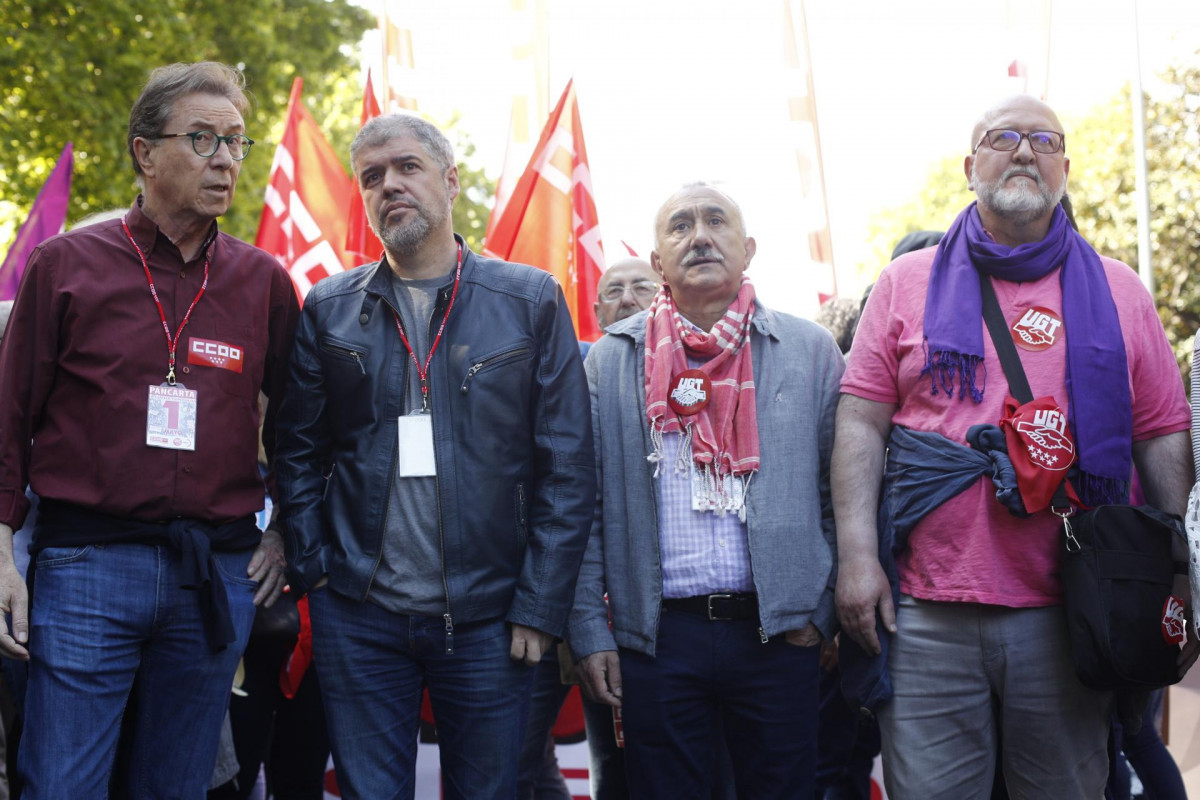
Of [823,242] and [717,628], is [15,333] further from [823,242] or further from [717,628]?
[823,242]

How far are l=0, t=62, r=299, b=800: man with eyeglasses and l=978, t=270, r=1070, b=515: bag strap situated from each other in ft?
6.64

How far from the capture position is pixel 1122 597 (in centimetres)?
299

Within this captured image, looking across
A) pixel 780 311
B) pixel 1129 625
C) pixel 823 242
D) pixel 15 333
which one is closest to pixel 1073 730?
pixel 1129 625

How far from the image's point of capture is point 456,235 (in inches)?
138

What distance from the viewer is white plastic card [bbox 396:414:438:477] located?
315 centimetres

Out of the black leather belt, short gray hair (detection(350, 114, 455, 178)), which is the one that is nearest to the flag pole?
the black leather belt

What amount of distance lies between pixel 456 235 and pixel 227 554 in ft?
3.60

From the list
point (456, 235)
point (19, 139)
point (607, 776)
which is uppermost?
point (19, 139)

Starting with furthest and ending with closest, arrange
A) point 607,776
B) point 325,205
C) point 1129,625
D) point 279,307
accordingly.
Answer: point 325,205 → point 607,776 → point 279,307 → point 1129,625

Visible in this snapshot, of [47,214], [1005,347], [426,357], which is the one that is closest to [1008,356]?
[1005,347]

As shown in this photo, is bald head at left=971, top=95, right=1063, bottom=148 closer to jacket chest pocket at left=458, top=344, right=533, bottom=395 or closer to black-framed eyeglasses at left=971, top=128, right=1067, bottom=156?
black-framed eyeglasses at left=971, top=128, right=1067, bottom=156

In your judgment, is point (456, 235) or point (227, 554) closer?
point (227, 554)

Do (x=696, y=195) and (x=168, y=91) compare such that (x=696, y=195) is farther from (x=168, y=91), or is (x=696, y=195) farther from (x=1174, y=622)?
(x=1174, y=622)

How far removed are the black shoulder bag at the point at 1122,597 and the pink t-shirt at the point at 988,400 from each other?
11 centimetres
